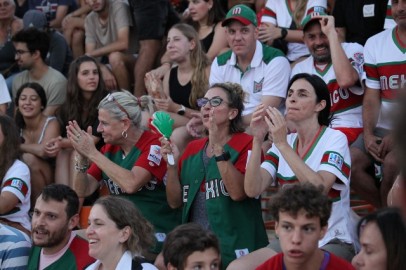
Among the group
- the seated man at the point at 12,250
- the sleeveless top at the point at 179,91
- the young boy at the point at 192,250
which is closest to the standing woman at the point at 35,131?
the sleeveless top at the point at 179,91

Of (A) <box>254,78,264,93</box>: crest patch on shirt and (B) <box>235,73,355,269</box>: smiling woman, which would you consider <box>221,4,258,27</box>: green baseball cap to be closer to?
(A) <box>254,78,264,93</box>: crest patch on shirt

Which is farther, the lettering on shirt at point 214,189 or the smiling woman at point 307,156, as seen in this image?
the lettering on shirt at point 214,189

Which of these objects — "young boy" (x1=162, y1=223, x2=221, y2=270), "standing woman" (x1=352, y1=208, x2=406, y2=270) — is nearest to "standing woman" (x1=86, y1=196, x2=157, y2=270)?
"young boy" (x1=162, y1=223, x2=221, y2=270)

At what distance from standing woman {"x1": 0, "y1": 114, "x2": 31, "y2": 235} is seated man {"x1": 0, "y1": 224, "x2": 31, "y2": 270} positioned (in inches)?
28.9

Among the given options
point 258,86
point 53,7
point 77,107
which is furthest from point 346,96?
point 53,7

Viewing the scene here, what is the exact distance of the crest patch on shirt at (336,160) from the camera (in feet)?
16.4

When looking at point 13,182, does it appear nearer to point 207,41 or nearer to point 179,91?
point 179,91

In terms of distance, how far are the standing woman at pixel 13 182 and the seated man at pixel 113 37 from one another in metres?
1.82

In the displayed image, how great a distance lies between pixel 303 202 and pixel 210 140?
1248mm

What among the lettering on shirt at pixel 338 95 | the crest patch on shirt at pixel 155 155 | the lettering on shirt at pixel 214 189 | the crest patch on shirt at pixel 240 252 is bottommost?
the crest patch on shirt at pixel 240 252

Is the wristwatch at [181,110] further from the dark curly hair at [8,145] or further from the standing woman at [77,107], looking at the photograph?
the dark curly hair at [8,145]

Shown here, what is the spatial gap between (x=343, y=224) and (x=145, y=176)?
4.89 ft

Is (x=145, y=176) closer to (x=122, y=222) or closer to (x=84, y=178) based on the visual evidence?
(x=84, y=178)

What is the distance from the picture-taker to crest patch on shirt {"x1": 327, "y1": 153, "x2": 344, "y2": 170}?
16.4 ft
